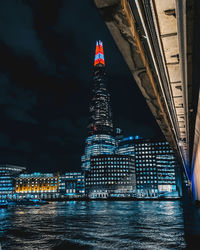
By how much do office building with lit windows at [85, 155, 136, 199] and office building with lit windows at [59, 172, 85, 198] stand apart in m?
5.84

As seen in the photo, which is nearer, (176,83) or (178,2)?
(178,2)

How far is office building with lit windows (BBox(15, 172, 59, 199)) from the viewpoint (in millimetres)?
190575

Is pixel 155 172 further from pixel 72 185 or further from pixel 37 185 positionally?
pixel 37 185

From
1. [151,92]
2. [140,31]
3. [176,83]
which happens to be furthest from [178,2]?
[176,83]

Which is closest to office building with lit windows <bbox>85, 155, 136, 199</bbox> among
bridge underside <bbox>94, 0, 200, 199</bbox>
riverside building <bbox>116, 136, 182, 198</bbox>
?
riverside building <bbox>116, 136, 182, 198</bbox>

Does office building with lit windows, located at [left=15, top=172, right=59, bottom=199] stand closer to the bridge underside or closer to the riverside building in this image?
the riverside building

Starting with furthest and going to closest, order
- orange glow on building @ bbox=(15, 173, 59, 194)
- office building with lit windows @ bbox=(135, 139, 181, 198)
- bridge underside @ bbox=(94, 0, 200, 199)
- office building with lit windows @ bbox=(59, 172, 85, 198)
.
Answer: orange glow on building @ bbox=(15, 173, 59, 194)
office building with lit windows @ bbox=(59, 172, 85, 198)
office building with lit windows @ bbox=(135, 139, 181, 198)
bridge underside @ bbox=(94, 0, 200, 199)

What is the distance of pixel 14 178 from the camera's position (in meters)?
199

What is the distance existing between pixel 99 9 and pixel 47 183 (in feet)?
665

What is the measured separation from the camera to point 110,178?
17700 cm

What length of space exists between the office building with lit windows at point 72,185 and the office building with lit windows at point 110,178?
19.2ft

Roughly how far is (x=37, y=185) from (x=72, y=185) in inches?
1253

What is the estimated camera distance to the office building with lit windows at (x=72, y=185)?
7319 inches

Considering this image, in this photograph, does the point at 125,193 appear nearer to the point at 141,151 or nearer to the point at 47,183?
the point at 141,151
